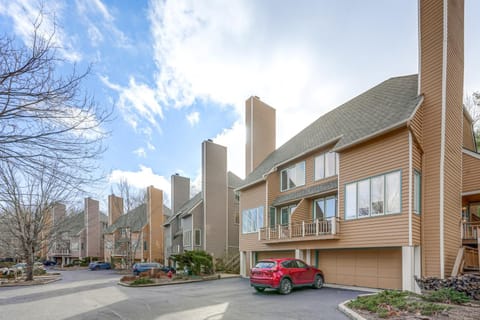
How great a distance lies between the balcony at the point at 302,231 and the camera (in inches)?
583

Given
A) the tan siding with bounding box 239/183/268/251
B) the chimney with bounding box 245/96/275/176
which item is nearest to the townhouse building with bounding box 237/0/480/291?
the tan siding with bounding box 239/183/268/251

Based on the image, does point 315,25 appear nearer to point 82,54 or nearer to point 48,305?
point 82,54

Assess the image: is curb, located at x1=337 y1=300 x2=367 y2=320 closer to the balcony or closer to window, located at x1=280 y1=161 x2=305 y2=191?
the balcony

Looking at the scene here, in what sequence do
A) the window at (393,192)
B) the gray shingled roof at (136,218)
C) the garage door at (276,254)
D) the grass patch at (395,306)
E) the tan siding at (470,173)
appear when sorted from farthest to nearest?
the gray shingled roof at (136,218) < the garage door at (276,254) < the tan siding at (470,173) < the window at (393,192) < the grass patch at (395,306)

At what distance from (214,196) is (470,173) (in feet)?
68.6

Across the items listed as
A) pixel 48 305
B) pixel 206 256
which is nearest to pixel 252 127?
pixel 206 256

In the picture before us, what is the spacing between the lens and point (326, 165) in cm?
1714

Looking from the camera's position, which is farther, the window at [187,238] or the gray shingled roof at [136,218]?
the gray shingled roof at [136,218]

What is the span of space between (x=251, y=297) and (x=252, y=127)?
53.9ft

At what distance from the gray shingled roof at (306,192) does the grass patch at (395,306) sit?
6.89m

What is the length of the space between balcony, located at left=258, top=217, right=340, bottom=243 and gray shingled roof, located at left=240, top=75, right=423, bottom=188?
3745mm

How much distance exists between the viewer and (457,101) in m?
14.0

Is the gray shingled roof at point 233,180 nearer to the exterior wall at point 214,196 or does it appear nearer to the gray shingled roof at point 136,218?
the exterior wall at point 214,196

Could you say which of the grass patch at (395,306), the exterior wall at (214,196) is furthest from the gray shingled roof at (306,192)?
the exterior wall at (214,196)
